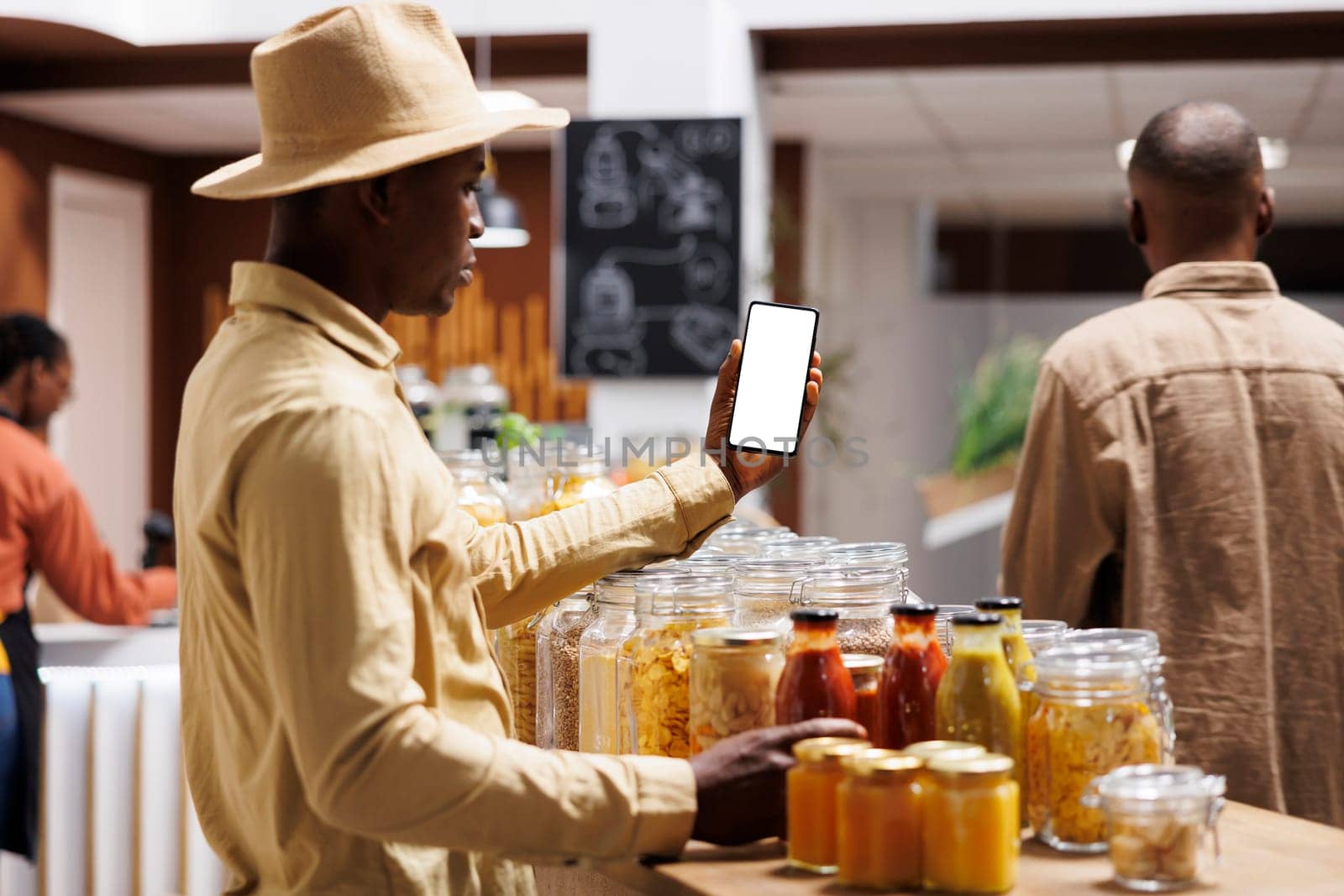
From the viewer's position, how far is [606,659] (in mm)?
1655

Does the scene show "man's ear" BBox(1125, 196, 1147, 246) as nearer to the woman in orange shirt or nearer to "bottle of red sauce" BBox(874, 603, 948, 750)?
"bottle of red sauce" BBox(874, 603, 948, 750)

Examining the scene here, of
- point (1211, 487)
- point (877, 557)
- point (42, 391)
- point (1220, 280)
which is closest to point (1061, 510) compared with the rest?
point (1211, 487)

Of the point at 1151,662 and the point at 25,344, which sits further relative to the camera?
the point at 25,344

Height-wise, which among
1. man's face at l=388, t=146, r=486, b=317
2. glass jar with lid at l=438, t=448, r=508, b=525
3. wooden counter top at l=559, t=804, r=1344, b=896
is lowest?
wooden counter top at l=559, t=804, r=1344, b=896

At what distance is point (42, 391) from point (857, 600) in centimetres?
299

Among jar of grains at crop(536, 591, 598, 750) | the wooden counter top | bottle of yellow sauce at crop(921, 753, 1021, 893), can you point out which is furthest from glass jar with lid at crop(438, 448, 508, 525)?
bottle of yellow sauce at crop(921, 753, 1021, 893)

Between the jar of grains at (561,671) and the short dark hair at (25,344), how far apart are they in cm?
253

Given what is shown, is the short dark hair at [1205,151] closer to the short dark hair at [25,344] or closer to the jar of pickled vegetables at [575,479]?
the jar of pickled vegetables at [575,479]

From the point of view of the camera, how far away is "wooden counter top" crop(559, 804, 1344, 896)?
1.27 meters

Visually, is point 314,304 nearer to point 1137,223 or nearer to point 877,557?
point 877,557

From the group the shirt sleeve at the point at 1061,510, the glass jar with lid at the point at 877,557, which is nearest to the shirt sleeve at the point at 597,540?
the glass jar with lid at the point at 877,557

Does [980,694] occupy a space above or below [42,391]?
below

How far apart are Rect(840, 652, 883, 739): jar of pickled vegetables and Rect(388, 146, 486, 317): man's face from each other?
1.76 feet

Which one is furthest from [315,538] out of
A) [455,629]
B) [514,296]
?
[514,296]
